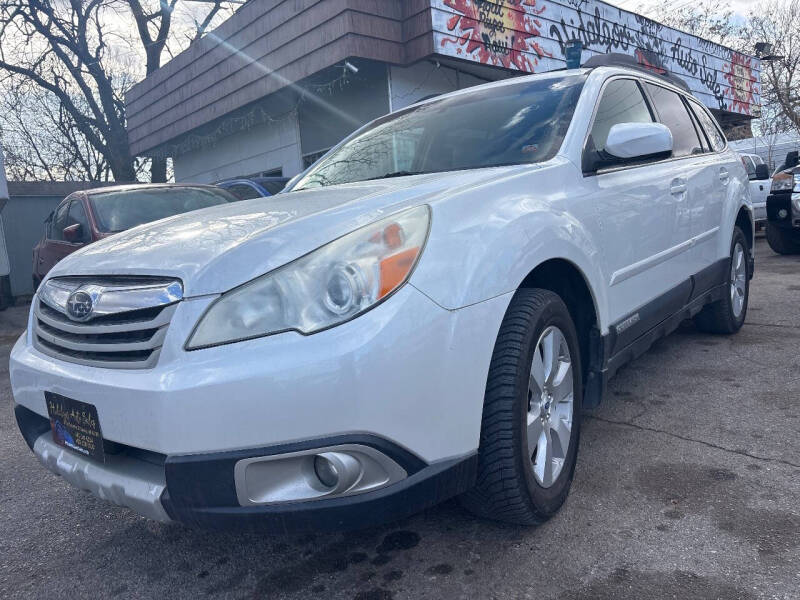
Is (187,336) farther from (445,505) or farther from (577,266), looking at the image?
(577,266)

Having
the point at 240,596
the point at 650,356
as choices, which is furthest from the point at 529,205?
the point at 650,356

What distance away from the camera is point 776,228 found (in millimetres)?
8594

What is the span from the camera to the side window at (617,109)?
2.88m

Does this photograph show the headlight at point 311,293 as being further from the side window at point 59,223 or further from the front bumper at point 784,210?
the front bumper at point 784,210

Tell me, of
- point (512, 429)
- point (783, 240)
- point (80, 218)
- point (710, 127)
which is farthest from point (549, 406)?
point (783, 240)

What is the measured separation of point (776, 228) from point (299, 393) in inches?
349

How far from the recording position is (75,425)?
1.91 meters

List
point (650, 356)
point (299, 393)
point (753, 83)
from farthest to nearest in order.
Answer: point (753, 83)
point (650, 356)
point (299, 393)

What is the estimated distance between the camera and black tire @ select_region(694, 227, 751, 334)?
4324mm

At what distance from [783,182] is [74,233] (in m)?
8.19

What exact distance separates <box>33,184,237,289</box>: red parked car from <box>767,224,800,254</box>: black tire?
23.2 ft

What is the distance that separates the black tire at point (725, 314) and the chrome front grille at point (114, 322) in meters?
3.72

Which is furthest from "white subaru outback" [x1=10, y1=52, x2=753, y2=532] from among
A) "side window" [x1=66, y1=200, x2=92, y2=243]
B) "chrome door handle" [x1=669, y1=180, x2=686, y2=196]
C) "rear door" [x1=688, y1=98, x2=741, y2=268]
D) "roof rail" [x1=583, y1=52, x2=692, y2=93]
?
"side window" [x1=66, y1=200, x2=92, y2=243]

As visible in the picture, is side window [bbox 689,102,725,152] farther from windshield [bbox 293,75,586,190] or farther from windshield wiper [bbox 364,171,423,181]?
windshield wiper [bbox 364,171,423,181]
